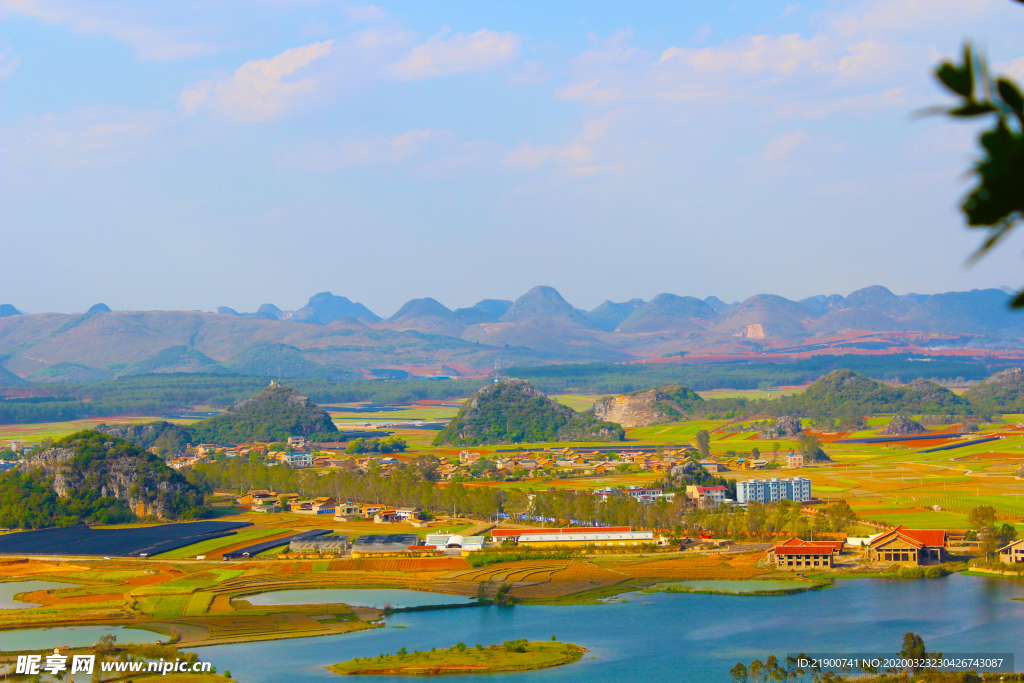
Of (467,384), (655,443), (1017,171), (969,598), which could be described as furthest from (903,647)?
(467,384)

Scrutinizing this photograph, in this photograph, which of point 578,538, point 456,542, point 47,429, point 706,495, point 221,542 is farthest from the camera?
point 47,429

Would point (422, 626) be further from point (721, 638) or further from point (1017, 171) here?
point (1017, 171)

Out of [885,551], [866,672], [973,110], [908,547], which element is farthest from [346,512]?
[973,110]

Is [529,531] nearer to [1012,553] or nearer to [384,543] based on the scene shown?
[384,543]

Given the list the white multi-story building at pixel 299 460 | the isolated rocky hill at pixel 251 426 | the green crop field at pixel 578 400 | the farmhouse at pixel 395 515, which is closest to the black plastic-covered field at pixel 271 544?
the farmhouse at pixel 395 515

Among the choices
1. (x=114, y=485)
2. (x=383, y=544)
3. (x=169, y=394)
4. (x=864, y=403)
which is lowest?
(x=383, y=544)

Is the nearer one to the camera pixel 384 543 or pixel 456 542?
pixel 456 542

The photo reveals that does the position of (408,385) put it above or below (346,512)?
above
